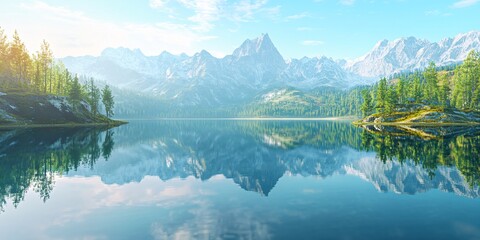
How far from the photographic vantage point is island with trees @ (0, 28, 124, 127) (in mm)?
112613

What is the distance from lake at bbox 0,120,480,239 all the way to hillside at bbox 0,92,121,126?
76368 millimetres

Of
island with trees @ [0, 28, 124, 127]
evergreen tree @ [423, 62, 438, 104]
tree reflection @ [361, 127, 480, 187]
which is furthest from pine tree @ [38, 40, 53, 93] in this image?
evergreen tree @ [423, 62, 438, 104]

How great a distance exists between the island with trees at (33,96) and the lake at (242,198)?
8007 centimetres

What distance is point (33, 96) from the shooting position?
397 ft

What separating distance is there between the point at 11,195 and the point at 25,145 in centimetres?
3843

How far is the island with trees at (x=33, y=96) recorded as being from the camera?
4434 inches

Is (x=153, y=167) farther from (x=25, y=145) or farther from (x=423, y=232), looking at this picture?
(x=423, y=232)

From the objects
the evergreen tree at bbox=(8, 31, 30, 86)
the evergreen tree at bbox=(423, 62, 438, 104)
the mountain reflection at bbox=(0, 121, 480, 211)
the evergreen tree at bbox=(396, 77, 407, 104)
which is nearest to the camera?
the mountain reflection at bbox=(0, 121, 480, 211)

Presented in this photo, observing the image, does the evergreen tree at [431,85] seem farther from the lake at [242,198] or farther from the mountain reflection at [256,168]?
the lake at [242,198]

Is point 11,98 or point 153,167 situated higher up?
point 11,98

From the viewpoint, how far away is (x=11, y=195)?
2608 centimetres

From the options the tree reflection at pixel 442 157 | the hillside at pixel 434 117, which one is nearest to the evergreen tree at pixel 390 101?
the hillside at pixel 434 117

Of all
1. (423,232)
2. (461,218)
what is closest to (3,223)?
(423,232)

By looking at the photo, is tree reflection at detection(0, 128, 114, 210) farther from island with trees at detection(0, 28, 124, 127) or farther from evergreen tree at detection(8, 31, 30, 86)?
evergreen tree at detection(8, 31, 30, 86)
